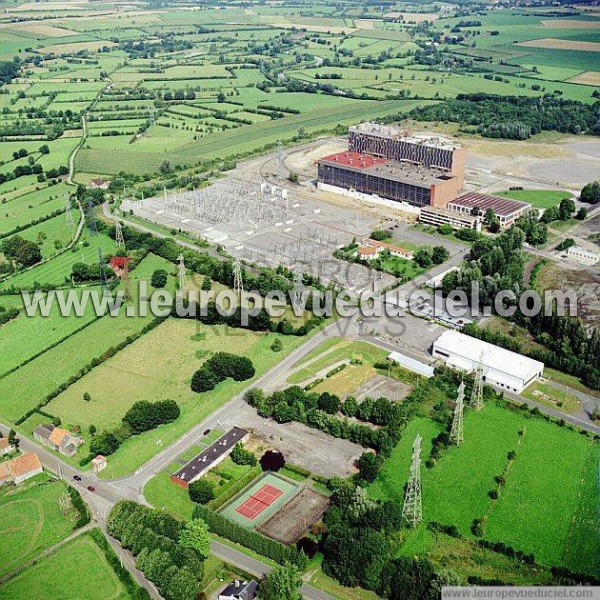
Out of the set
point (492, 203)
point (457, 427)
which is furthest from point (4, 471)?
point (492, 203)

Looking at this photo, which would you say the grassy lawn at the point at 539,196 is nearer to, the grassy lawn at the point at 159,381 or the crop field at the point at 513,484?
the grassy lawn at the point at 159,381

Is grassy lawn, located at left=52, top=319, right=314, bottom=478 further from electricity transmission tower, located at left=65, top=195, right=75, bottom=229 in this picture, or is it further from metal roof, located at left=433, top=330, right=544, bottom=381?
electricity transmission tower, located at left=65, top=195, right=75, bottom=229

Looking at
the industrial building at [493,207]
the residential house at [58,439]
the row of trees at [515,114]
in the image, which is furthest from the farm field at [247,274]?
the industrial building at [493,207]

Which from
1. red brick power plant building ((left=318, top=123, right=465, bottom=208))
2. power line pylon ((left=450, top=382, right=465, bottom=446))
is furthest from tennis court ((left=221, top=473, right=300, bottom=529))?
red brick power plant building ((left=318, top=123, right=465, bottom=208))

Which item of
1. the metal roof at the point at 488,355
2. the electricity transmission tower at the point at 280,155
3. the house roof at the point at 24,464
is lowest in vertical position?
the house roof at the point at 24,464

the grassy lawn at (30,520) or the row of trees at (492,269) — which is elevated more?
the row of trees at (492,269)

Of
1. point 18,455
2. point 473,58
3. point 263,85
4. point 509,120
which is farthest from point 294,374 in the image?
point 473,58

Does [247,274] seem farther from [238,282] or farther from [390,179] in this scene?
[390,179]

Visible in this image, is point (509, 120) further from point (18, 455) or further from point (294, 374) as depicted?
point (18, 455)
